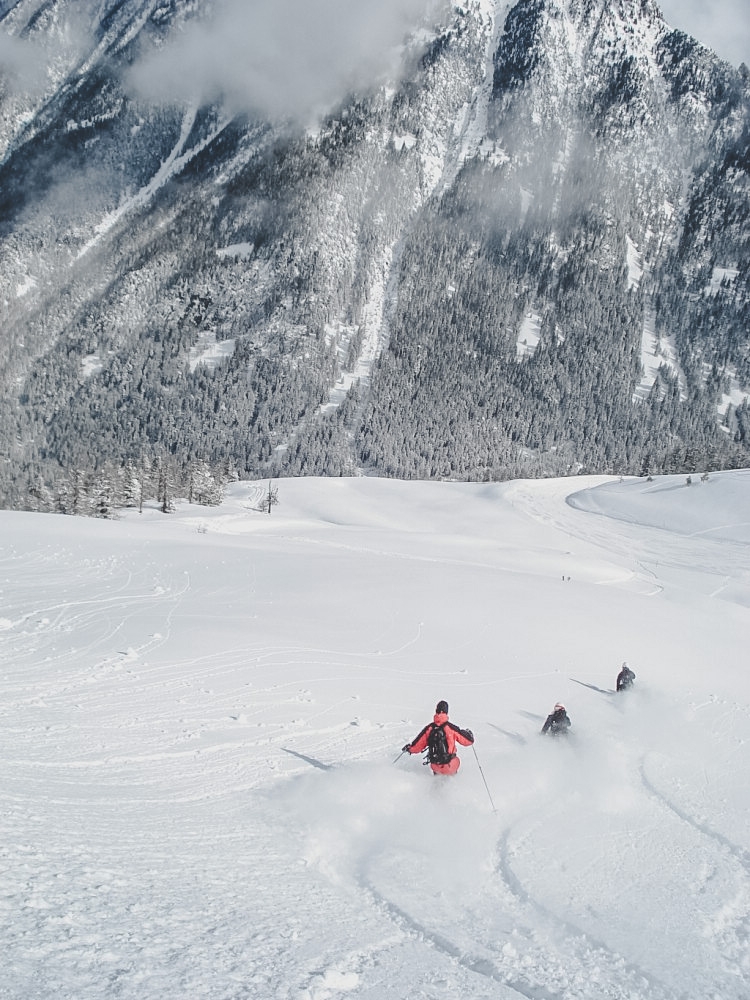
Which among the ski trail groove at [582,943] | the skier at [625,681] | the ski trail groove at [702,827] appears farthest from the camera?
the skier at [625,681]

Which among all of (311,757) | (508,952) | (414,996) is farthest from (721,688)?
(414,996)

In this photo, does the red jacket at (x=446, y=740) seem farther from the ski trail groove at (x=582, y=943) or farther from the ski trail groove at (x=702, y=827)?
the ski trail groove at (x=702, y=827)

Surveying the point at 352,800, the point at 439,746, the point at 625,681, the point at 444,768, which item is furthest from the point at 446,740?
the point at 625,681

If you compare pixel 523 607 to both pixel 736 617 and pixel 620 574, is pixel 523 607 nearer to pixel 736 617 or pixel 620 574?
pixel 736 617

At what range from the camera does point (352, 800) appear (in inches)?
297

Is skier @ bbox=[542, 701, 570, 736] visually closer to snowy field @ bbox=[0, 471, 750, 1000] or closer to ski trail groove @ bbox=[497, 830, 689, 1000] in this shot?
snowy field @ bbox=[0, 471, 750, 1000]

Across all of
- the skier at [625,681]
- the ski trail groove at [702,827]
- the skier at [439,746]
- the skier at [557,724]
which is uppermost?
the skier at [439,746]

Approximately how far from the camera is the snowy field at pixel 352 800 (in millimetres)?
4219

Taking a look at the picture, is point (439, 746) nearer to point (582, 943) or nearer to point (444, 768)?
point (444, 768)

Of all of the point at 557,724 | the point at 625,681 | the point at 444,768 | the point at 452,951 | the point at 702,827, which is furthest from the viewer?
the point at 625,681

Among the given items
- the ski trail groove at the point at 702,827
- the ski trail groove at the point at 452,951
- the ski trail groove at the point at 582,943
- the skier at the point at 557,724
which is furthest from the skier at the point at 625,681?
the ski trail groove at the point at 452,951

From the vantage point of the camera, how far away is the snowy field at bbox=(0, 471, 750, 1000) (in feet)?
13.8

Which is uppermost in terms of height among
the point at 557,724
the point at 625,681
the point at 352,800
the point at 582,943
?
the point at 582,943

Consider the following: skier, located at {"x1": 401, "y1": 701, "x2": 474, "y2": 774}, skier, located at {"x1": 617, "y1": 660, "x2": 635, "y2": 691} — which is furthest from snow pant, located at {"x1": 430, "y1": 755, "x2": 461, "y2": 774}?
skier, located at {"x1": 617, "y1": 660, "x2": 635, "y2": 691}
